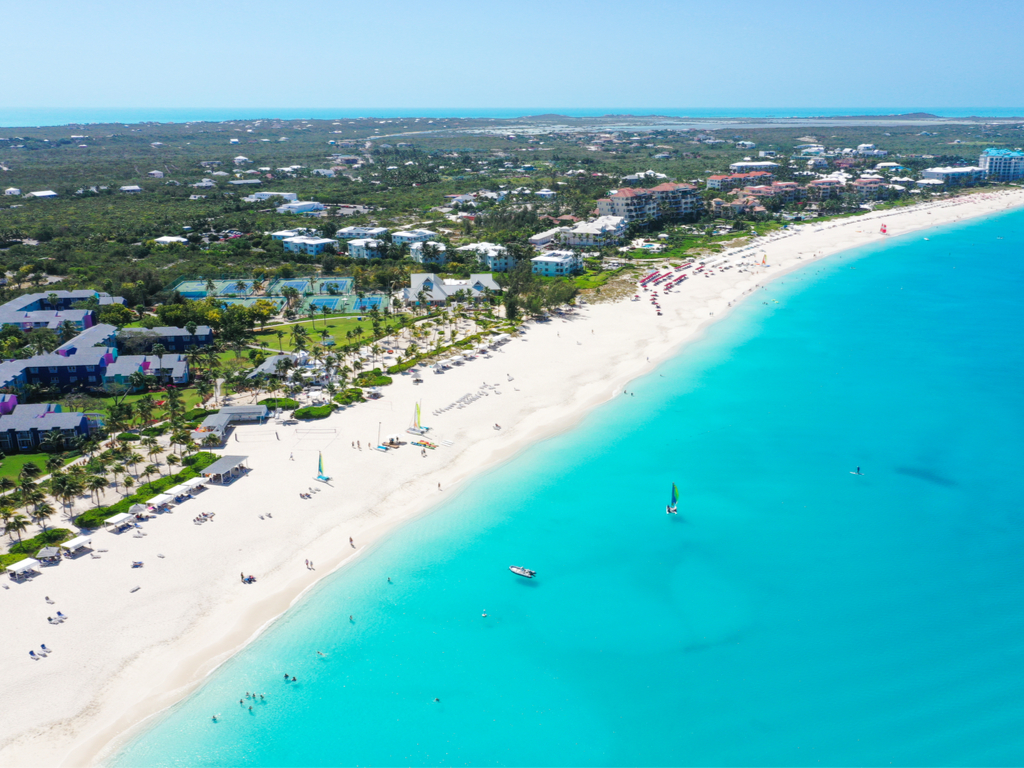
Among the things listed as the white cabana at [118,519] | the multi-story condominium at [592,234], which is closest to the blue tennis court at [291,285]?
the multi-story condominium at [592,234]

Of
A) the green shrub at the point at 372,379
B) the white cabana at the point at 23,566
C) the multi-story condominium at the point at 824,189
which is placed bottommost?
the white cabana at the point at 23,566

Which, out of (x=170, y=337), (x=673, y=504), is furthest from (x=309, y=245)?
(x=673, y=504)

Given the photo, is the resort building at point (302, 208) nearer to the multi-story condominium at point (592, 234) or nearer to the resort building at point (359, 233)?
the resort building at point (359, 233)

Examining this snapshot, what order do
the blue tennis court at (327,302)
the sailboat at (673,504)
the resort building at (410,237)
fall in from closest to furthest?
the sailboat at (673,504) < the blue tennis court at (327,302) < the resort building at (410,237)

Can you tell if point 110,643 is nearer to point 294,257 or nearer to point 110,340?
point 110,340

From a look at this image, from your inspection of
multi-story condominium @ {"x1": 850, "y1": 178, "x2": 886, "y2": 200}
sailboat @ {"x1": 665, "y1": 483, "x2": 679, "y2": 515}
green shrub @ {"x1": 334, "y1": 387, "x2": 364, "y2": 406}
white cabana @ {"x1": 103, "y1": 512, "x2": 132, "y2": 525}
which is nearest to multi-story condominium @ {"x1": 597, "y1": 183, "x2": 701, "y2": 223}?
multi-story condominium @ {"x1": 850, "y1": 178, "x2": 886, "y2": 200}

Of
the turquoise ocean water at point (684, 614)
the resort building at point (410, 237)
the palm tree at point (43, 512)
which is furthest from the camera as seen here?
the resort building at point (410, 237)

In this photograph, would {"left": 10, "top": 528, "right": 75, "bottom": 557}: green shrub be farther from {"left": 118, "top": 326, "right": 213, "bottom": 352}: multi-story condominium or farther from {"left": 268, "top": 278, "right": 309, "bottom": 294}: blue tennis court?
{"left": 268, "top": 278, "right": 309, "bottom": 294}: blue tennis court
